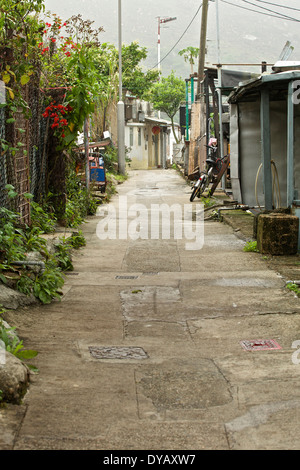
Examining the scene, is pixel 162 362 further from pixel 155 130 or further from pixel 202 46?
pixel 155 130

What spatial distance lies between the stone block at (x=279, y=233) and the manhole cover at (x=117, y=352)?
4423 millimetres

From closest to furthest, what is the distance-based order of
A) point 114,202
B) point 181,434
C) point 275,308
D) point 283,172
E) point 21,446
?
point 21,446
point 181,434
point 275,308
point 283,172
point 114,202

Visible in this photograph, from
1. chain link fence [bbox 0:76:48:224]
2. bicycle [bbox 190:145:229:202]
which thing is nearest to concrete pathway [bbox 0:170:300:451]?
chain link fence [bbox 0:76:48:224]

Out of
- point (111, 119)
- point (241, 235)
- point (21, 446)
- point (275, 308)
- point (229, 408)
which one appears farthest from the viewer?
point (111, 119)

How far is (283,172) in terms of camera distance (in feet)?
43.0

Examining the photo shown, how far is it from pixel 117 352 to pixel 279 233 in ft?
15.3

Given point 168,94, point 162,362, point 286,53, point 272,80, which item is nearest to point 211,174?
point 286,53

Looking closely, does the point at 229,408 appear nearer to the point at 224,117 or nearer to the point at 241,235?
the point at 241,235

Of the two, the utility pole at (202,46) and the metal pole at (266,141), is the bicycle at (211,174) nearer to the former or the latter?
the utility pole at (202,46)

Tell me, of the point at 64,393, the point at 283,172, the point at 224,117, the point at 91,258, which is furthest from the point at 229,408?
the point at 224,117

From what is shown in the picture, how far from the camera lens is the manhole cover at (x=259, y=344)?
5.45 meters

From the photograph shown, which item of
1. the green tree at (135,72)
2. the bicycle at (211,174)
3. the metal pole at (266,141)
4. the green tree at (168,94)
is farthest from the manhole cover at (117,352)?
the green tree at (168,94)

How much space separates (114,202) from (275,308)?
11.2 m

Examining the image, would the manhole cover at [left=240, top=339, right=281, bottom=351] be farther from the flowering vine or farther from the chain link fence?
the flowering vine
